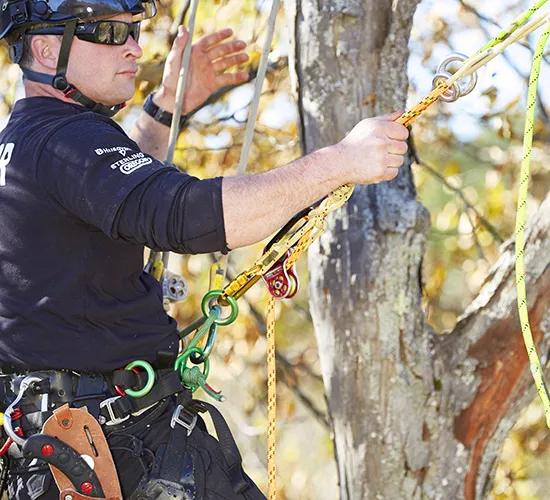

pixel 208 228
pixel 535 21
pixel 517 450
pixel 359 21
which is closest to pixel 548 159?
pixel 517 450

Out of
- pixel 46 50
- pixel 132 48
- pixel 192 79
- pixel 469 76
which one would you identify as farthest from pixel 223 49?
pixel 469 76

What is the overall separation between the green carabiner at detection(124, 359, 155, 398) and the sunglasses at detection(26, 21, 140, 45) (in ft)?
3.07

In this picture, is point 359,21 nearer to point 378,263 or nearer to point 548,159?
point 378,263

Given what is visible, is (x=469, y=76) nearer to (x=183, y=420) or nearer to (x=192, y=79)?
(x=183, y=420)

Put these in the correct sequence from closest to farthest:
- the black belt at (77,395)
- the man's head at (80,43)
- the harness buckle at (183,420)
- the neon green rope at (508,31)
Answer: the neon green rope at (508,31)
the black belt at (77,395)
the harness buckle at (183,420)
the man's head at (80,43)

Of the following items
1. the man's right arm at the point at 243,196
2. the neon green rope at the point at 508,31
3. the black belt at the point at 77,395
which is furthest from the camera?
the black belt at the point at 77,395

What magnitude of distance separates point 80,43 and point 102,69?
0.31ft

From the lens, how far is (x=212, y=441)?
2.74m

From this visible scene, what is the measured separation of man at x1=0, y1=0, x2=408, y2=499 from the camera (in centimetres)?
234

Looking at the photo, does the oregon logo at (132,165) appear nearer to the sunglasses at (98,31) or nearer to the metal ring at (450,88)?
the sunglasses at (98,31)

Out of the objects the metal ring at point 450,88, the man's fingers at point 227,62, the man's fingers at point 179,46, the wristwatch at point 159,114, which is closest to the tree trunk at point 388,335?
the man's fingers at point 227,62

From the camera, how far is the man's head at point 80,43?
2.77 m

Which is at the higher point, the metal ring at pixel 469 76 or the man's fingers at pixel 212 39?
the man's fingers at pixel 212 39

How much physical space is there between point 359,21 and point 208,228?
134cm
